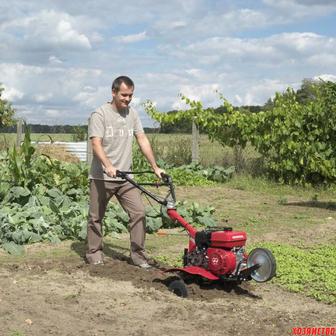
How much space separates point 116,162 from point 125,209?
Answer: 547 mm

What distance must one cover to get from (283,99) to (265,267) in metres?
11.2

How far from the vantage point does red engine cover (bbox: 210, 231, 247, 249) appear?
5.86 meters

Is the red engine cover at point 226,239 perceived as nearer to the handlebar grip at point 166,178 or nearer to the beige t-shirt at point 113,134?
the handlebar grip at point 166,178

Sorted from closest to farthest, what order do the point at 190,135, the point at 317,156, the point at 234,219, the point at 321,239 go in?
the point at 321,239
the point at 234,219
the point at 317,156
the point at 190,135

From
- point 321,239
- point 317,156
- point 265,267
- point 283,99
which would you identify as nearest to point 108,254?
point 265,267

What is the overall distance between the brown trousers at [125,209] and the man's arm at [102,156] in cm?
41

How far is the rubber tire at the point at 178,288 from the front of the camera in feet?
19.4

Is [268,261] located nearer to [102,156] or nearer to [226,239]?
[226,239]

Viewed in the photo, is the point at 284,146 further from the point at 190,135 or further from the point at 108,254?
the point at 108,254

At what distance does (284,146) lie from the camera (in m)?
15.6

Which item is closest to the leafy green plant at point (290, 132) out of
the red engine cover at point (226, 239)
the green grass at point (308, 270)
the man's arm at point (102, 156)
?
the green grass at point (308, 270)

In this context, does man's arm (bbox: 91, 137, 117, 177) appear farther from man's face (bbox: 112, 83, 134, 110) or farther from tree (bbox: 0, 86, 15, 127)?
tree (bbox: 0, 86, 15, 127)

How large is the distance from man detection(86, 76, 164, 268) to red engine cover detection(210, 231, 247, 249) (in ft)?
3.66

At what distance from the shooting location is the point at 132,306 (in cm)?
561
